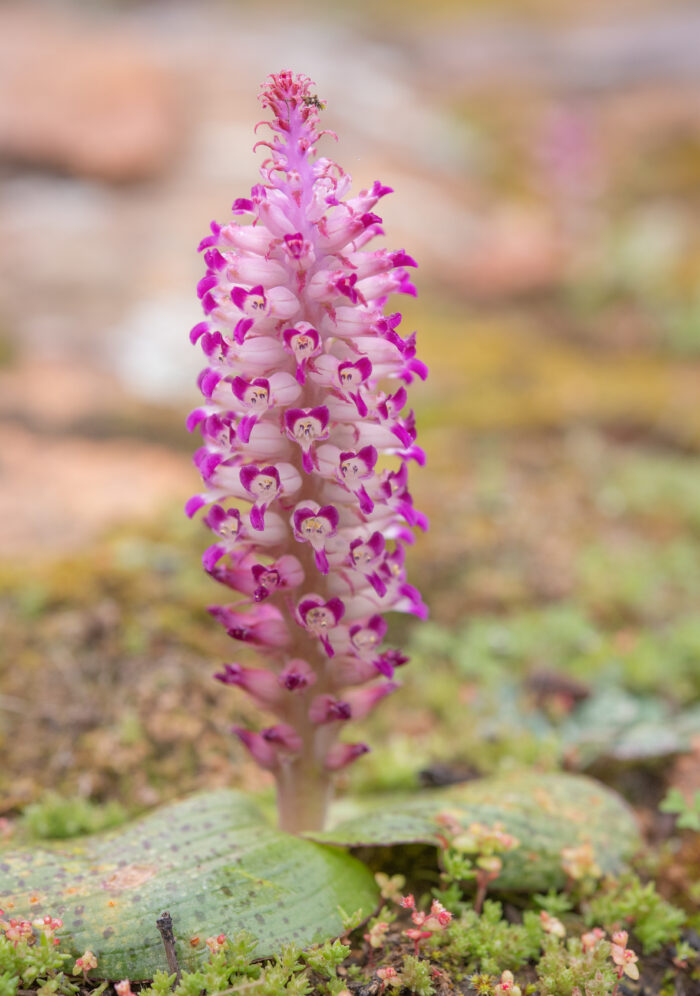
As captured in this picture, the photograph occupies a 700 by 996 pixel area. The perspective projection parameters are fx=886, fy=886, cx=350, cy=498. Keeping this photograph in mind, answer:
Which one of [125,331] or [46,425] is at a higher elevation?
[125,331]

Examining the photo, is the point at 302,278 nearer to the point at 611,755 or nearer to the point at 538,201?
the point at 611,755

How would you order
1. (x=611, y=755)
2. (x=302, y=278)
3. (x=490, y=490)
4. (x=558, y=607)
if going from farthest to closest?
(x=490, y=490) → (x=558, y=607) → (x=611, y=755) → (x=302, y=278)

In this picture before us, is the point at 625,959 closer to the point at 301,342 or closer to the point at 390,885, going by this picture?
the point at 390,885

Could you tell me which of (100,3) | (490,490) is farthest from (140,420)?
(100,3)

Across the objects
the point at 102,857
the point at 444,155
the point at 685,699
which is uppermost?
the point at 444,155

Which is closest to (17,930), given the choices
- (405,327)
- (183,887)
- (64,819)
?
(183,887)

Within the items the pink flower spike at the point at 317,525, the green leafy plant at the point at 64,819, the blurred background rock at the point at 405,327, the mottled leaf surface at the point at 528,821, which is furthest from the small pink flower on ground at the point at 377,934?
the blurred background rock at the point at 405,327

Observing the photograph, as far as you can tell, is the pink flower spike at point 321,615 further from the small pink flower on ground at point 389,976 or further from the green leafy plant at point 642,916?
the green leafy plant at point 642,916
